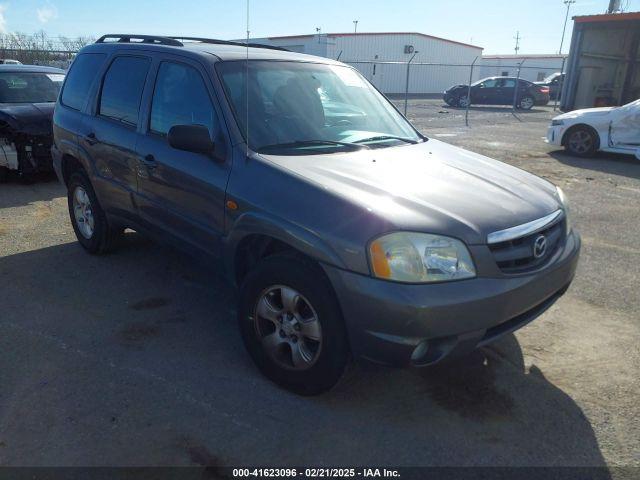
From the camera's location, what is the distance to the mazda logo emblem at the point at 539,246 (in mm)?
2775

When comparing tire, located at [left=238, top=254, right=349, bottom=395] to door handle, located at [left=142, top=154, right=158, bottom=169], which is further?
door handle, located at [left=142, top=154, right=158, bottom=169]

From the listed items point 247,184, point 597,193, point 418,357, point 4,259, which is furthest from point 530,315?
point 597,193

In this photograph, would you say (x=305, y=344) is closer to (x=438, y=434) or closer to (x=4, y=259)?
(x=438, y=434)

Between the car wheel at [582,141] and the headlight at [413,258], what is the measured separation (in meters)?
9.92

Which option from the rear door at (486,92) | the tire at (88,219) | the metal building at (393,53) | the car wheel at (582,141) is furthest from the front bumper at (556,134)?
the metal building at (393,53)

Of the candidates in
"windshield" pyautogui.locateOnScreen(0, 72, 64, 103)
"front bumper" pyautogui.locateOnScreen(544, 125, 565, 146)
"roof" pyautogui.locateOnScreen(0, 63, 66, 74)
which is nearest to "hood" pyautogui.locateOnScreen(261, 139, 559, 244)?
"windshield" pyautogui.locateOnScreen(0, 72, 64, 103)

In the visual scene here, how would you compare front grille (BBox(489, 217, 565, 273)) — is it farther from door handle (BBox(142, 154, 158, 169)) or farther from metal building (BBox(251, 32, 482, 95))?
metal building (BBox(251, 32, 482, 95))

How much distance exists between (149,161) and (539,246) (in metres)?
2.66

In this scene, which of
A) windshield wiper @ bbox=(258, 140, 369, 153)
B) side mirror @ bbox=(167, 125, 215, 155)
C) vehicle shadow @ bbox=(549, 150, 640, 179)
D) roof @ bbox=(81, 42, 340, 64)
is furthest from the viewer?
vehicle shadow @ bbox=(549, 150, 640, 179)

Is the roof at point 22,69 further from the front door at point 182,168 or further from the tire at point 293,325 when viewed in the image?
the tire at point 293,325

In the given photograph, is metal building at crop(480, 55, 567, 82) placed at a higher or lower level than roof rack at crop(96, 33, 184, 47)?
higher

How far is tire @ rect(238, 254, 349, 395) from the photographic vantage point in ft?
8.70

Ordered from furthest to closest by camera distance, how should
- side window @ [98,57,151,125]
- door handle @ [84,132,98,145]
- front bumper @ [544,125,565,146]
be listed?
front bumper @ [544,125,565,146] → door handle @ [84,132,98,145] → side window @ [98,57,151,125]

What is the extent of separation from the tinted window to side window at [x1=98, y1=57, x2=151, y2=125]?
0.31m
